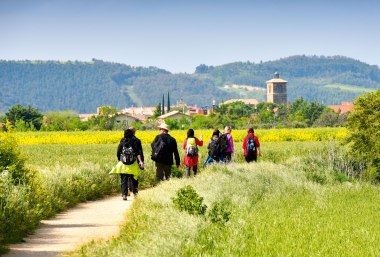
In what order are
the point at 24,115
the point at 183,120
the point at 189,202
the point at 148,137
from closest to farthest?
1. the point at 189,202
2. the point at 148,137
3. the point at 24,115
4. the point at 183,120

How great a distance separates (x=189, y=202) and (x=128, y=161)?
17.5 feet

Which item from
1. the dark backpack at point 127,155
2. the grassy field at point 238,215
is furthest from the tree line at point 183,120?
the dark backpack at point 127,155

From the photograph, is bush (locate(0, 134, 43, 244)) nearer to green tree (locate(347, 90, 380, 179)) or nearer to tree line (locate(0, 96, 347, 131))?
green tree (locate(347, 90, 380, 179))

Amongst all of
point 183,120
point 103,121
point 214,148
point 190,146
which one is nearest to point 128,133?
point 190,146

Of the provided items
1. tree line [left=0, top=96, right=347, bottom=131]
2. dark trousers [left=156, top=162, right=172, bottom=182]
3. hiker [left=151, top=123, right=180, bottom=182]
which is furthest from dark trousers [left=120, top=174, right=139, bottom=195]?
tree line [left=0, top=96, right=347, bottom=131]

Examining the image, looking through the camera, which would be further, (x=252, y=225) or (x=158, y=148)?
(x=158, y=148)

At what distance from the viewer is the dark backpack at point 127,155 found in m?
16.7

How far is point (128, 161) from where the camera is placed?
1670cm

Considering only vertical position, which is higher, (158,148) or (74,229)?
(158,148)

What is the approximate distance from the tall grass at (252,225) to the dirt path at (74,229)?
503 mm

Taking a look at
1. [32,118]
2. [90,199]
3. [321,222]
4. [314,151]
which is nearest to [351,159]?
[314,151]

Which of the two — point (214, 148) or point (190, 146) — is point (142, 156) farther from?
point (214, 148)

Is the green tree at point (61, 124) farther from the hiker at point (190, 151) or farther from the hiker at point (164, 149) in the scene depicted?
the hiker at point (164, 149)

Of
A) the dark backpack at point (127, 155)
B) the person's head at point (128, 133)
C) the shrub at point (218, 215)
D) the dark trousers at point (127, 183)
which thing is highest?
the person's head at point (128, 133)
